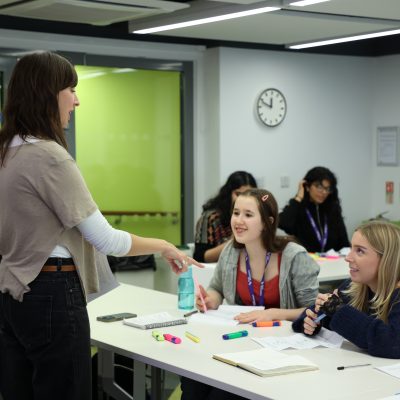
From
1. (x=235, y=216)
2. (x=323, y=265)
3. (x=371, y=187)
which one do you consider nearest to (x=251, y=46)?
(x=371, y=187)

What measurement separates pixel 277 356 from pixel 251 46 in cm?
507

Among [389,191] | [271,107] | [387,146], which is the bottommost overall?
[389,191]

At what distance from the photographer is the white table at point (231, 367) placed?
2.65m

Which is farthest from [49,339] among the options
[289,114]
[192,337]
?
[289,114]

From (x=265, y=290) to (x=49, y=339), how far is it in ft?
5.59

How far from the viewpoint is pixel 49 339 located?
2.49m

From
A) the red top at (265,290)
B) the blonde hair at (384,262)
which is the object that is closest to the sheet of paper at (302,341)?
the blonde hair at (384,262)

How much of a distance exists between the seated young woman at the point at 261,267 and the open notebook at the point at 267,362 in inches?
30.6

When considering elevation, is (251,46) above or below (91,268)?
above

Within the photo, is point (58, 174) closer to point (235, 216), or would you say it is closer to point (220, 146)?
point (235, 216)

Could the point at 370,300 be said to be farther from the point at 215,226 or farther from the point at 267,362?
the point at 215,226

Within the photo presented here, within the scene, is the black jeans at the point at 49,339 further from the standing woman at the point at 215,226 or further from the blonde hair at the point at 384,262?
the standing woman at the point at 215,226

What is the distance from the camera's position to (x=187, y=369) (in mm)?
2910

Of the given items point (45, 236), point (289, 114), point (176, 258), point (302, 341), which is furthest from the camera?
point (289, 114)
